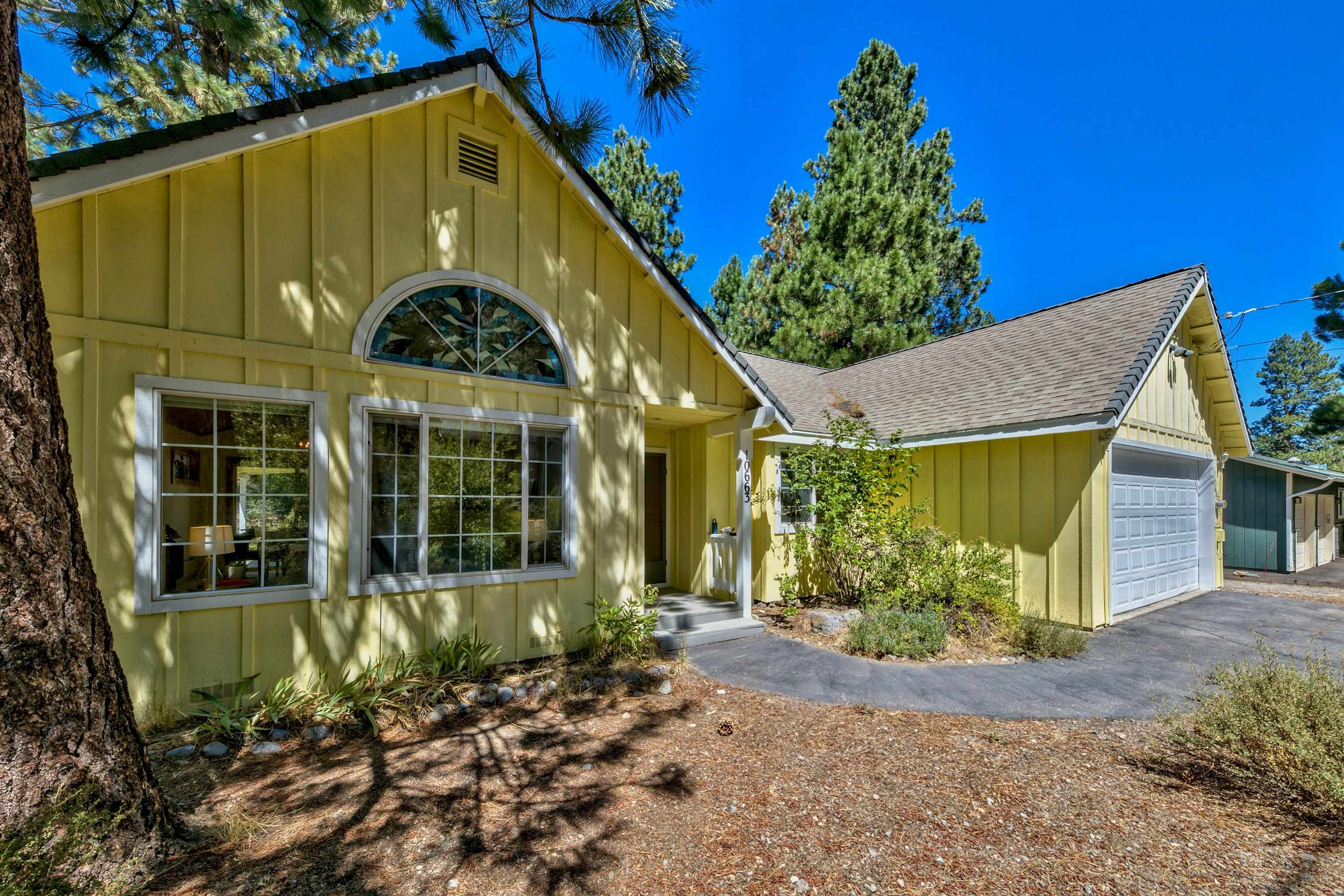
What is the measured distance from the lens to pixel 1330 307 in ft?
45.7

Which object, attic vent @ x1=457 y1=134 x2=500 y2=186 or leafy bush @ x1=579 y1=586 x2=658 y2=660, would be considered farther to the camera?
leafy bush @ x1=579 y1=586 x2=658 y2=660

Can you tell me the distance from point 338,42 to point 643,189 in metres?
16.1

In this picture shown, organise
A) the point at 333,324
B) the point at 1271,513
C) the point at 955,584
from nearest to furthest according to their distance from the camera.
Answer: the point at 333,324, the point at 955,584, the point at 1271,513

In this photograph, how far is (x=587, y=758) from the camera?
408 cm

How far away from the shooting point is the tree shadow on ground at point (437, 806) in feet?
9.04

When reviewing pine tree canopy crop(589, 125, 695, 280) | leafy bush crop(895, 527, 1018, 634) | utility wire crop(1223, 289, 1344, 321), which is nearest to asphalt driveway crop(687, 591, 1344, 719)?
leafy bush crop(895, 527, 1018, 634)

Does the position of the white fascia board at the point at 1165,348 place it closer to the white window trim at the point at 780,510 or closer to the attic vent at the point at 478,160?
the white window trim at the point at 780,510

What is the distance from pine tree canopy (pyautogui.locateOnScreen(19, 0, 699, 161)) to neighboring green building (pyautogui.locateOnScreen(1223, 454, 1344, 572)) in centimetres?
1676

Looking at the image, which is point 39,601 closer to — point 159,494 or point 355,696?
point 159,494

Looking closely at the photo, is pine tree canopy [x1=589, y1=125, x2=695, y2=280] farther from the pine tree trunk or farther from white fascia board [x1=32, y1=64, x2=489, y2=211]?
the pine tree trunk

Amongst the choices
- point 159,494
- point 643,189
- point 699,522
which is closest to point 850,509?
point 699,522

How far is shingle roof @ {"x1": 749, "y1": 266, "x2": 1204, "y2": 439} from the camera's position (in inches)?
331

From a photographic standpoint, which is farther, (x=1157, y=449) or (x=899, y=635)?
(x=1157, y=449)

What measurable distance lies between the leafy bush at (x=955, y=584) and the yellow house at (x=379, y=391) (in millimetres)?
1315
